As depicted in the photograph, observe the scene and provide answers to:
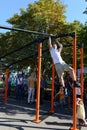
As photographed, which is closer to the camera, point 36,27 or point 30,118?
point 30,118

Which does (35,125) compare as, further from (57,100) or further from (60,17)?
(60,17)

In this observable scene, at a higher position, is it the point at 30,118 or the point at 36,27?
the point at 36,27

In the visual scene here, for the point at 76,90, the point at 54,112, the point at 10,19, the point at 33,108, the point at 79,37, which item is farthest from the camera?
the point at 10,19

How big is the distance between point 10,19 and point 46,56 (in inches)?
261

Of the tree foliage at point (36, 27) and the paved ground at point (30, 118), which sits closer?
the paved ground at point (30, 118)

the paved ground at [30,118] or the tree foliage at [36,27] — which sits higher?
the tree foliage at [36,27]

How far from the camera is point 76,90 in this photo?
11273 millimetres

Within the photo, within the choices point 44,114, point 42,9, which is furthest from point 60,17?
point 44,114

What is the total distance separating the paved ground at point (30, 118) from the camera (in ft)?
38.0

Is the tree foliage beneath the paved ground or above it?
above

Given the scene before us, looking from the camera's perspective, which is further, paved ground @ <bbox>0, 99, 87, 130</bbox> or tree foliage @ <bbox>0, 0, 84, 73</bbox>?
tree foliage @ <bbox>0, 0, 84, 73</bbox>

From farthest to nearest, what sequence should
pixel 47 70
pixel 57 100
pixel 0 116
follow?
1. pixel 47 70
2. pixel 57 100
3. pixel 0 116

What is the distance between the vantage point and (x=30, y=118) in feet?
43.3

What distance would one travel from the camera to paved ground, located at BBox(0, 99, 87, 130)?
38.0 ft
